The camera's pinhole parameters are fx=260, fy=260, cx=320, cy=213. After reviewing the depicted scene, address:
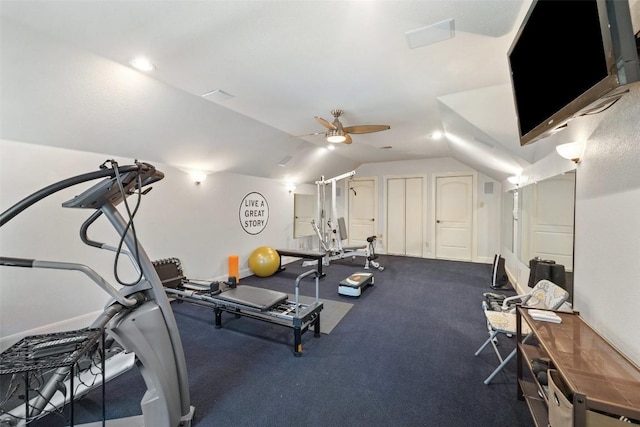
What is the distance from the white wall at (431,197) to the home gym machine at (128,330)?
6695 millimetres

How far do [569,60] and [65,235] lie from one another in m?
4.45

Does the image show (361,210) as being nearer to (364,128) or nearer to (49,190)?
(364,128)

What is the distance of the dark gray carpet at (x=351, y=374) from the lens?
1819 millimetres

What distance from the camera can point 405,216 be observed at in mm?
7422

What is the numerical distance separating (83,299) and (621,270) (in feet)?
15.8

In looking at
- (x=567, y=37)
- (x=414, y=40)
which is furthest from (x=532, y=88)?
(x=414, y=40)

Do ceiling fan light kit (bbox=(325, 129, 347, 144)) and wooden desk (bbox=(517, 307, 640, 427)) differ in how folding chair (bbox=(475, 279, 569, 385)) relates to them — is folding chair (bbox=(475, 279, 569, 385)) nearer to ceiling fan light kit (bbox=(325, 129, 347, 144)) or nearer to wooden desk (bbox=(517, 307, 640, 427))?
wooden desk (bbox=(517, 307, 640, 427))

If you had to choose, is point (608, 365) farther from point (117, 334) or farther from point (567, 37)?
point (117, 334)

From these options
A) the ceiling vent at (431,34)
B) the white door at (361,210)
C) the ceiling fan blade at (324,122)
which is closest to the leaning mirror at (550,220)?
the ceiling vent at (431,34)

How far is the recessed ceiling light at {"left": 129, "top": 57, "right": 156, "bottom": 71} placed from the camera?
2.21 metres

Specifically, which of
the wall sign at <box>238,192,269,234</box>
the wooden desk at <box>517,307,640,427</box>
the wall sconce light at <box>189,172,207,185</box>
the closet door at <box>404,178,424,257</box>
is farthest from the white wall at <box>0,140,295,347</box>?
the closet door at <box>404,178,424,257</box>

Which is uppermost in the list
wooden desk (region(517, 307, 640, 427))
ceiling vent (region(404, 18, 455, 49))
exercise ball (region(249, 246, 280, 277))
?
ceiling vent (region(404, 18, 455, 49))

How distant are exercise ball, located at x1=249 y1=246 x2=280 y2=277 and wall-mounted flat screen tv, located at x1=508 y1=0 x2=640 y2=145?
4.57m

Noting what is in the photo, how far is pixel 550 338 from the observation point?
1.42m
